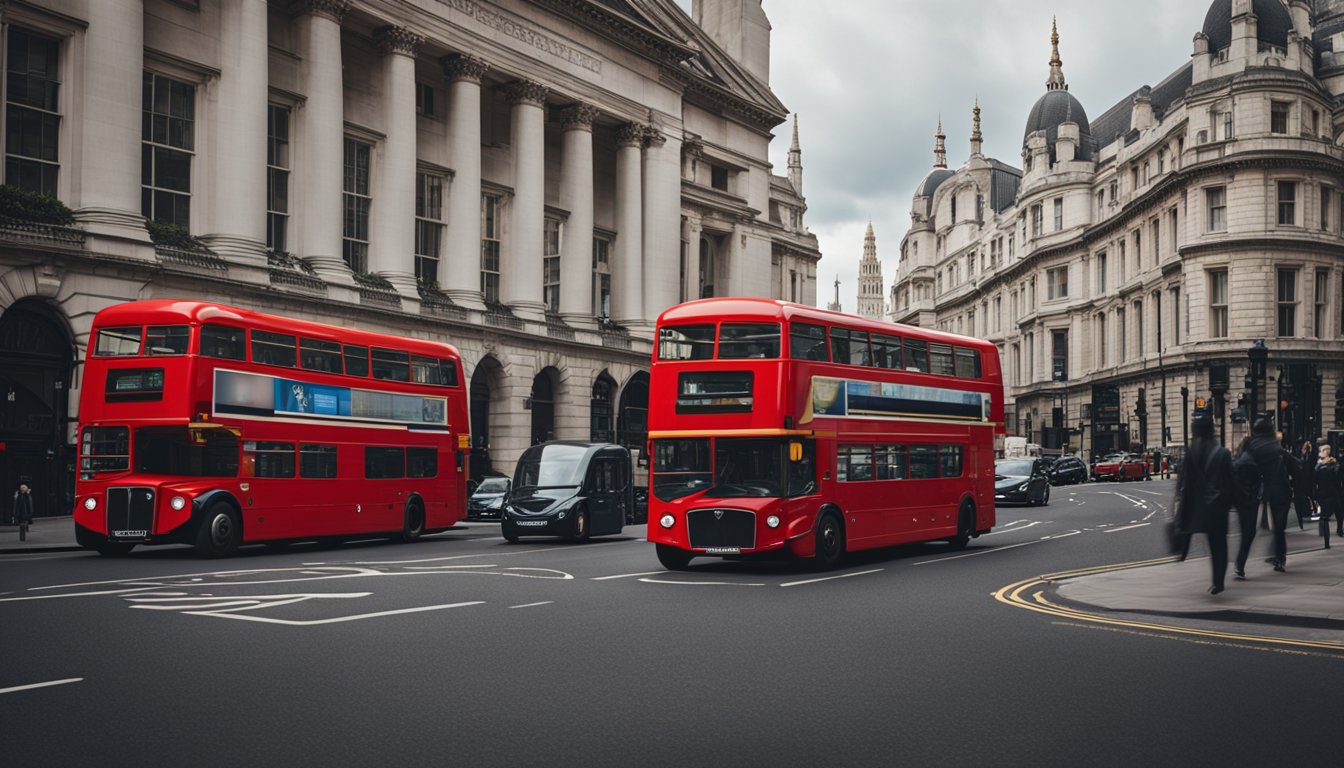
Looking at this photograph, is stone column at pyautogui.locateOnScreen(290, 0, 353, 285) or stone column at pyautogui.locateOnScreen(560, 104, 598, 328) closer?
stone column at pyautogui.locateOnScreen(290, 0, 353, 285)

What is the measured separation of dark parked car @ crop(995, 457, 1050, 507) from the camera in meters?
40.3

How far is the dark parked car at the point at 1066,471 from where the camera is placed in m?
63.1

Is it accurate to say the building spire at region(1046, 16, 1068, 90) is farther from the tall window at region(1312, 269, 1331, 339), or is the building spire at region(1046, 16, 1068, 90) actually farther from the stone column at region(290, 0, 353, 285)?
the stone column at region(290, 0, 353, 285)

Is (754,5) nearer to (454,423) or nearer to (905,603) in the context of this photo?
(454,423)

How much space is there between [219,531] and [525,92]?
2875 cm

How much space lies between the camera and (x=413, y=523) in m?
27.0

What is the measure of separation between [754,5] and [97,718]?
63.1m

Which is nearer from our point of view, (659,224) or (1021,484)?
(1021,484)

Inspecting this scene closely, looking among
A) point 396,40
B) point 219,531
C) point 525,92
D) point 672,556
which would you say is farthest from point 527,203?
point 672,556

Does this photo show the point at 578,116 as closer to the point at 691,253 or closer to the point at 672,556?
the point at 691,253

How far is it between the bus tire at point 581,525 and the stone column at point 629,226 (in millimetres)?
26780

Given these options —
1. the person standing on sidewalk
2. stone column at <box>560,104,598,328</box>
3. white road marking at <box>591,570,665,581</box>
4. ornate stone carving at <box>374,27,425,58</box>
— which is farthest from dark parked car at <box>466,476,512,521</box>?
the person standing on sidewalk

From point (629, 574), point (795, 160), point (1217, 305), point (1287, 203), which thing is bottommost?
point (629, 574)

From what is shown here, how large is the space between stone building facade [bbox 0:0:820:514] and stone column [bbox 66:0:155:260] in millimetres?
59
